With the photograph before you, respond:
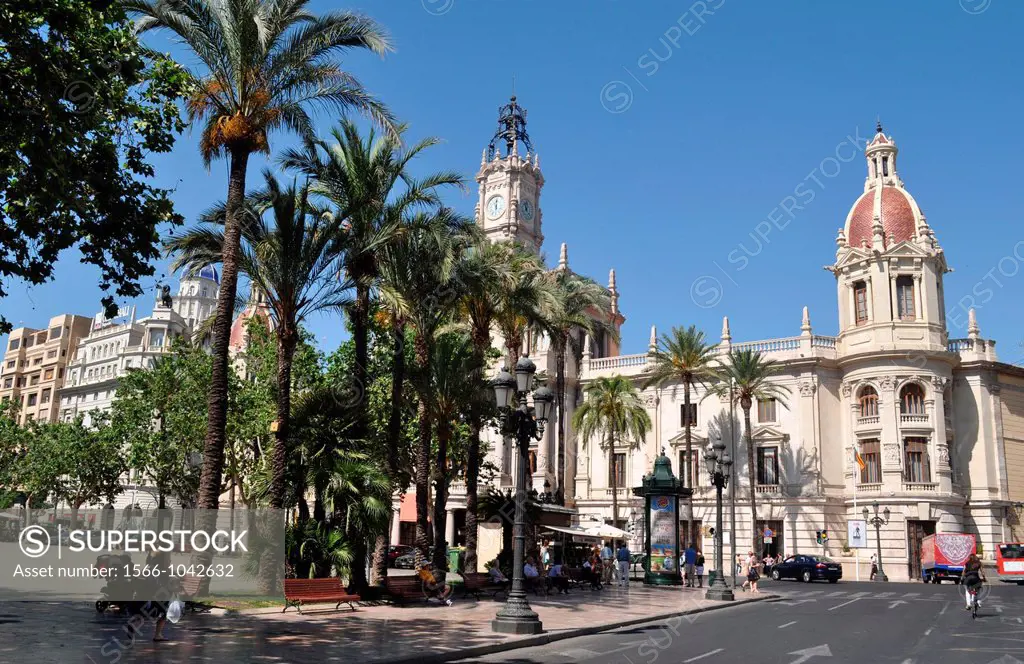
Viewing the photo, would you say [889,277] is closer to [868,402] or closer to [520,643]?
[868,402]

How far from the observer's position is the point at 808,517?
5194cm

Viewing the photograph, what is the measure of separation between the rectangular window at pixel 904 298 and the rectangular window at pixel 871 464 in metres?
8.08

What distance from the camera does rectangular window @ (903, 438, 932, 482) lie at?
49594 mm

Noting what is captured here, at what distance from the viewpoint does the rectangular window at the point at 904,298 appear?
52.0 m

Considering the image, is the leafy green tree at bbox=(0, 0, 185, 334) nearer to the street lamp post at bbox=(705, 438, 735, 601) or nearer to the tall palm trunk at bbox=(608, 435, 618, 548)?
the street lamp post at bbox=(705, 438, 735, 601)

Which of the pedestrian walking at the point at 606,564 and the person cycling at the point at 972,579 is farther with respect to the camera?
the pedestrian walking at the point at 606,564

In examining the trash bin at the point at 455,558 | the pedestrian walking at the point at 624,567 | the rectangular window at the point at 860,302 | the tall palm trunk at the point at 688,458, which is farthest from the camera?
the rectangular window at the point at 860,302

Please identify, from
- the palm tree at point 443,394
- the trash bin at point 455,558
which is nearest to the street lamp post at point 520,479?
the palm tree at point 443,394

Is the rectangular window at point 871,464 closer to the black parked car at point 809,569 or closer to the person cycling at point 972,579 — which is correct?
the black parked car at point 809,569

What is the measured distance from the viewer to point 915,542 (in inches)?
1912

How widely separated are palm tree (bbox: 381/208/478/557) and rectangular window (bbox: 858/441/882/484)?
35.9m

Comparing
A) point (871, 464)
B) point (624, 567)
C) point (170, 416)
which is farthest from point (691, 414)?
point (170, 416)

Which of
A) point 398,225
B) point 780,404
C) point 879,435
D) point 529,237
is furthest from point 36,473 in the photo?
point 879,435

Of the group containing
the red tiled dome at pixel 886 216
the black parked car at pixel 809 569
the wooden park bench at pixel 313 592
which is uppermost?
the red tiled dome at pixel 886 216
